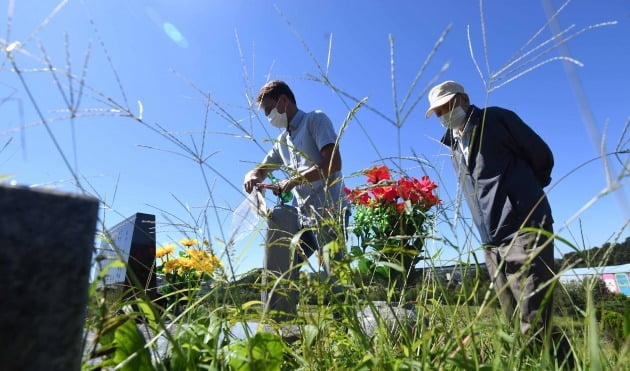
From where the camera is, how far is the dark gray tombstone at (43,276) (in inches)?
11.5

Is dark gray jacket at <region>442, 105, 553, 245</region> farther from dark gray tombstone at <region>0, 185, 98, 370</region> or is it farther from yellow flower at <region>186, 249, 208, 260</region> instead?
dark gray tombstone at <region>0, 185, 98, 370</region>

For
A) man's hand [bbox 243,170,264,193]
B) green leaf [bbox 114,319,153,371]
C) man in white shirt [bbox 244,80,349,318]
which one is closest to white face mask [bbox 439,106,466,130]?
man in white shirt [bbox 244,80,349,318]

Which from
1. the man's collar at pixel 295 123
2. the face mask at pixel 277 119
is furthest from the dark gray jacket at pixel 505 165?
the face mask at pixel 277 119

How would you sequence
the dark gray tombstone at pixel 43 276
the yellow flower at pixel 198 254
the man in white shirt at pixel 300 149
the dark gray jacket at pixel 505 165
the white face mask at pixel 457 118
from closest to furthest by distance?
the dark gray tombstone at pixel 43 276, the yellow flower at pixel 198 254, the man in white shirt at pixel 300 149, the dark gray jacket at pixel 505 165, the white face mask at pixel 457 118

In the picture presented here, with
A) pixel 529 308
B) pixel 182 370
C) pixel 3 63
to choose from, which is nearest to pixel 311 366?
pixel 182 370

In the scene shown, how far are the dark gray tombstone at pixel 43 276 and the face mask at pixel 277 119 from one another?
6.68 feet

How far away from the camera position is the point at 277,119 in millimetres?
2344

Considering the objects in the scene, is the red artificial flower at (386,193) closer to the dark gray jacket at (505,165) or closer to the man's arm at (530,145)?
the dark gray jacket at (505,165)

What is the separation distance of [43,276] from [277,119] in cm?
210

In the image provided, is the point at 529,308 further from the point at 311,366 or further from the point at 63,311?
the point at 63,311

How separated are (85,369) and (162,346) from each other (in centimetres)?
51

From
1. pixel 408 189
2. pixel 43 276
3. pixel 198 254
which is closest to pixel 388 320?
pixel 198 254

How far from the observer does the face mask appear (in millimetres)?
2324

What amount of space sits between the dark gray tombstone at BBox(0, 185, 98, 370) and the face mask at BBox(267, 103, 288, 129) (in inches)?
80.1
